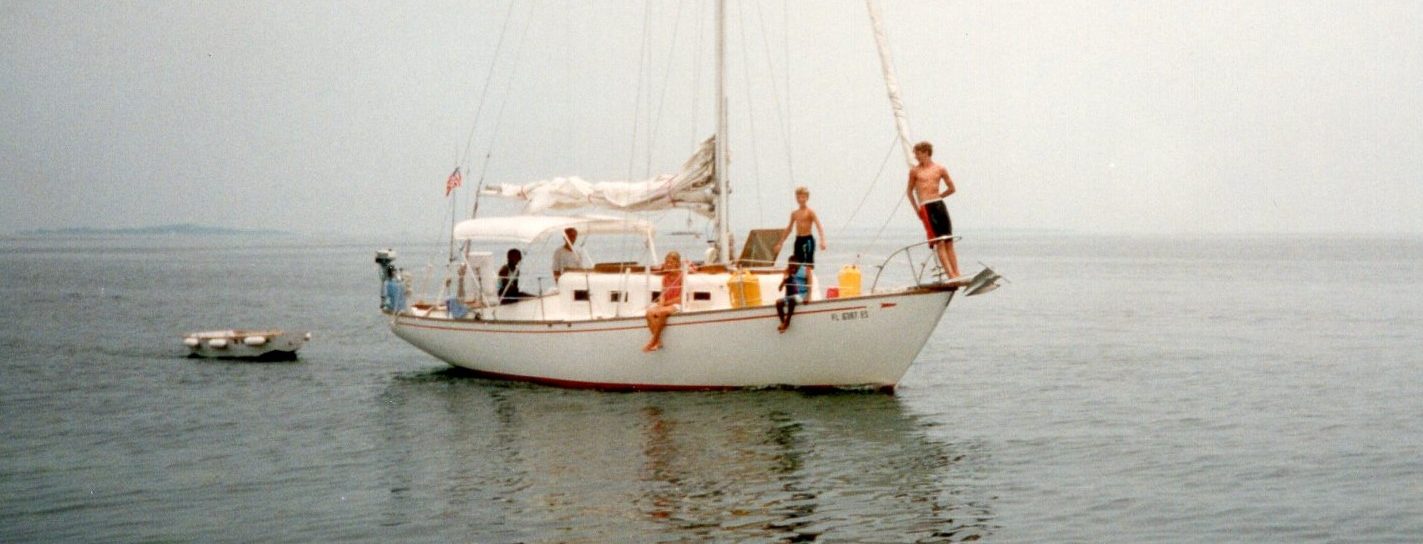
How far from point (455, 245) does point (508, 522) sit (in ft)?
48.3

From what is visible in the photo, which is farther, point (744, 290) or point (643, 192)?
point (643, 192)

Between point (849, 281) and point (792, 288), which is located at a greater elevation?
point (849, 281)

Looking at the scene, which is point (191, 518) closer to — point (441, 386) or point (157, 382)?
point (441, 386)

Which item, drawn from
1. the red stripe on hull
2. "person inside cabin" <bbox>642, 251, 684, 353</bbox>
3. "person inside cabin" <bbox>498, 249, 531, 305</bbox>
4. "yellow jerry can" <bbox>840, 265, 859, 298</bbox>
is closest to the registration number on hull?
"yellow jerry can" <bbox>840, 265, 859, 298</bbox>

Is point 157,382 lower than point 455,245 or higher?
lower

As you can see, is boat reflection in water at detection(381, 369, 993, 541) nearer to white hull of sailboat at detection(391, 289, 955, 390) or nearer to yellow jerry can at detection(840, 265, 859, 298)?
white hull of sailboat at detection(391, 289, 955, 390)

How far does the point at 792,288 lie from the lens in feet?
81.0

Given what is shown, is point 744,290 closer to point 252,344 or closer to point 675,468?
point 675,468

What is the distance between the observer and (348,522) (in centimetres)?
1662

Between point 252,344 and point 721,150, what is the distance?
15.0m

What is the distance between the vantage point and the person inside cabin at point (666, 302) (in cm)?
2509

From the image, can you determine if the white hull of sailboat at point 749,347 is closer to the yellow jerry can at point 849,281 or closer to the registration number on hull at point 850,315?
the registration number on hull at point 850,315

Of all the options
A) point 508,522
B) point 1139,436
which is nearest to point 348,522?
point 508,522

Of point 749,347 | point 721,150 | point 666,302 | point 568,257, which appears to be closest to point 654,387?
point 666,302
